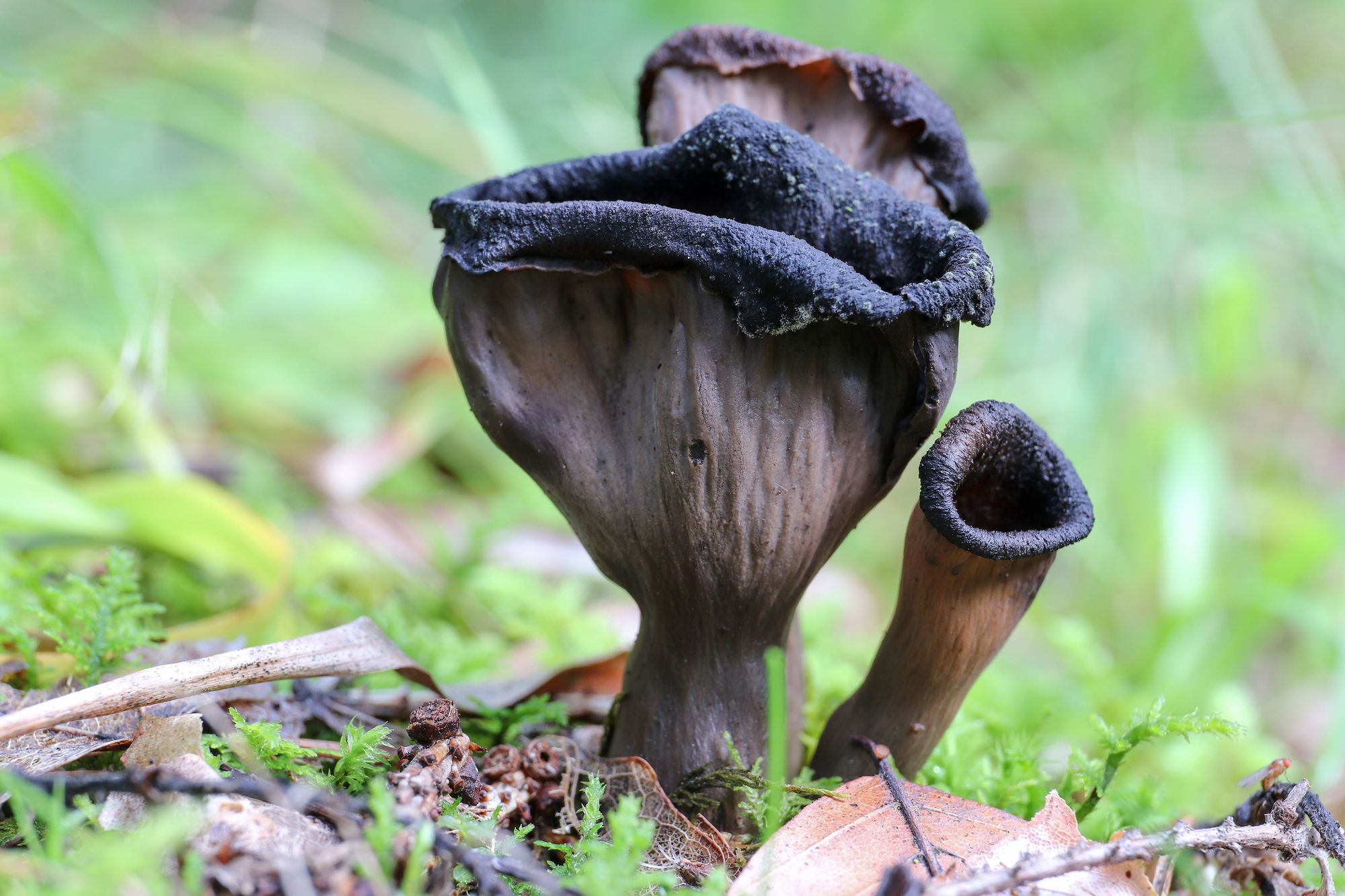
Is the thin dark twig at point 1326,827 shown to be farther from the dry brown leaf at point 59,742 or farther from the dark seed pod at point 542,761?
the dry brown leaf at point 59,742

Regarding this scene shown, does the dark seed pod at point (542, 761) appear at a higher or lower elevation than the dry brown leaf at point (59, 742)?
lower

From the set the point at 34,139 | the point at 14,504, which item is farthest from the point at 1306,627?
the point at 34,139

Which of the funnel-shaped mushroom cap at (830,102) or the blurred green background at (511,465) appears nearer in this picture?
the funnel-shaped mushroom cap at (830,102)

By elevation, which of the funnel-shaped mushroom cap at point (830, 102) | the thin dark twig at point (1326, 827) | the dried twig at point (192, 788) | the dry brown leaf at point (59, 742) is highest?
the funnel-shaped mushroom cap at point (830, 102)

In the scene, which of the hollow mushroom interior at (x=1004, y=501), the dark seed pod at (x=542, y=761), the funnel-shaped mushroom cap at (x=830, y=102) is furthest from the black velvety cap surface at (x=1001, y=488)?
the dark seed pod at (x=542, y=761)

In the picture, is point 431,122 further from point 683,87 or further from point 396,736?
point 396,736

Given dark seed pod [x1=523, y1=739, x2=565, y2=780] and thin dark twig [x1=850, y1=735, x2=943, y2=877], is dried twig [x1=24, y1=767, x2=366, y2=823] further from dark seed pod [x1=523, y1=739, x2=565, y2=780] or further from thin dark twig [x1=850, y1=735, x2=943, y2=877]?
thin dark twig [x1=850, y1=735, x2=943, y2=877]

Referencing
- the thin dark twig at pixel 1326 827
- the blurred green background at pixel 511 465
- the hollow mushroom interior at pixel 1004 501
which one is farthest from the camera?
the blurred green background at pixel 511 465

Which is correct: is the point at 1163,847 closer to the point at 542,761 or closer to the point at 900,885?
the point at 900,885

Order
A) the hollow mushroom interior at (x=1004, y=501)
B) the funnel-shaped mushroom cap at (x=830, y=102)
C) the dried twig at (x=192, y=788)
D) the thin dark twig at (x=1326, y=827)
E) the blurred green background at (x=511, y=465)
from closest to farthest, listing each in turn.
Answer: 1. the dried twig at (x=192, y=788)
2. the thin dark twig at (x=1326, y=827)
3. the hollow mushroom interior at (x=1004, y=501)
4. the funnel-shaped mushroom cap at (x=830, y=102)
5. the blurred green background at (x=511, y=465)
